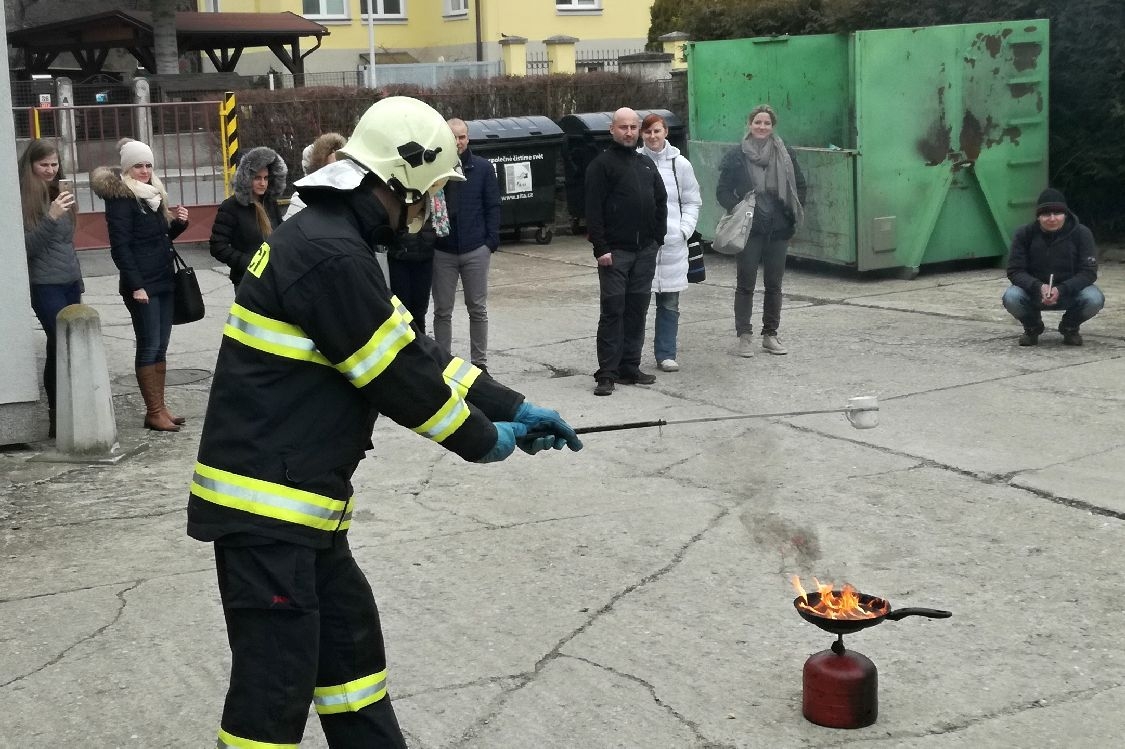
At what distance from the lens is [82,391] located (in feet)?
25.3

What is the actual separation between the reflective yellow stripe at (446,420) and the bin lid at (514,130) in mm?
12246

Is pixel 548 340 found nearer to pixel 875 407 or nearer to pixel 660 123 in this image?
pixel 660 123

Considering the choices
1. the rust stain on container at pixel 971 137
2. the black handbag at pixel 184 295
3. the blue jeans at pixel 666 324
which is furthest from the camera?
the rust stain on container at pixel 971 137

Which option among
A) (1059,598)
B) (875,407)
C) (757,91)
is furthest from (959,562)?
(757,91)

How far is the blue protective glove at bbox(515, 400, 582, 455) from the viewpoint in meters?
3.72

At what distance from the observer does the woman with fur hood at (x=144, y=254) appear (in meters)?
8.02

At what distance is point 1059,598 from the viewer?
5.14 meters

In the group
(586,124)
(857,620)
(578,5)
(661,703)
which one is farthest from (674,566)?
(578,5)

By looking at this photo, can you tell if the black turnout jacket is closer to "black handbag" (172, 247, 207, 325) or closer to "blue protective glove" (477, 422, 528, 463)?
"blue protective glove" (477, 422, 528, 463)

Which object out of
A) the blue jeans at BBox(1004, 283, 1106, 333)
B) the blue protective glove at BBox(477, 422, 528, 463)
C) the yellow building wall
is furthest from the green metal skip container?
the yellow building wall

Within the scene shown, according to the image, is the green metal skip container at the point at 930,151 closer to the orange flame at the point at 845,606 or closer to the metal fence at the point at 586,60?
the orange flame at the point at 845,606

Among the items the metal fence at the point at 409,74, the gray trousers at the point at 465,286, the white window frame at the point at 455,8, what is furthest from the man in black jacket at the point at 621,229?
the white window frame at the point at 455,8

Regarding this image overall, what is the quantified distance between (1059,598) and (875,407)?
1264mm

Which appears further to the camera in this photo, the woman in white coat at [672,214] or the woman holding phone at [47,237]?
the woman in white coat at [672,214]
